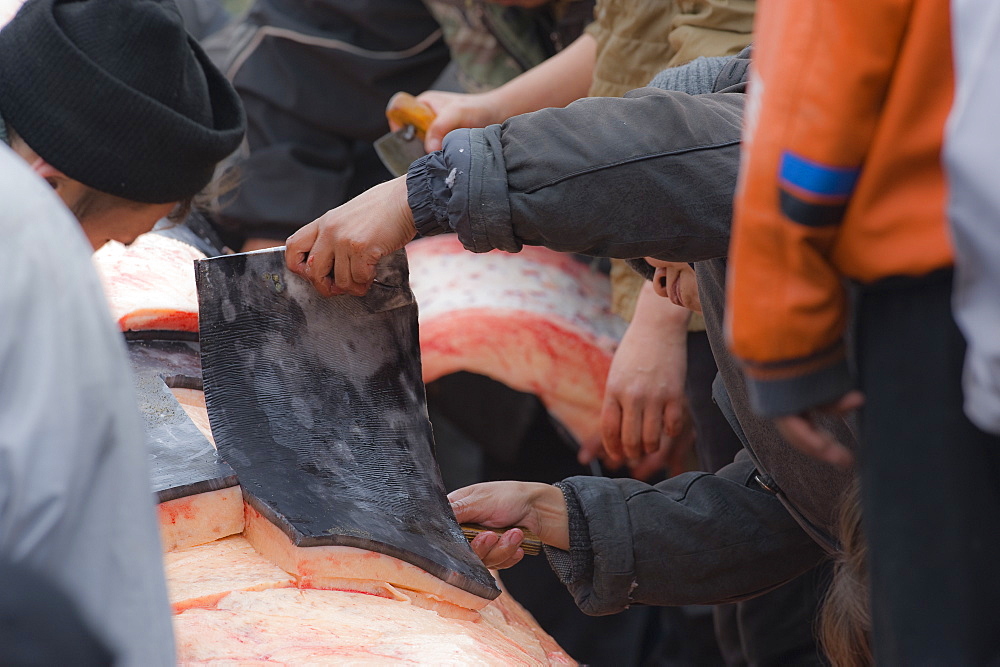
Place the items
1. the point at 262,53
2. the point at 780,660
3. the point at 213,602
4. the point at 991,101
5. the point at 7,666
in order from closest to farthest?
1. the point at 7,666
2. the point at 991,101
3. the point at 213,602
4. the point at 780,660
5. the point at 262,53

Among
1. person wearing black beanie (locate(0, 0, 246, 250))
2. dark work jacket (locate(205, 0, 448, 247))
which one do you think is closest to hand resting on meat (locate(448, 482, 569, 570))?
person wearing black beanie (locate(0, 0, 246, 250))

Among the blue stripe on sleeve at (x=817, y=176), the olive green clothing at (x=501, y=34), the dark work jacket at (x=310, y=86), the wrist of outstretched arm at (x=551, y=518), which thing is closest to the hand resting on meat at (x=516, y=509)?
the wrist of outstretched arm at (x=551, y=518)

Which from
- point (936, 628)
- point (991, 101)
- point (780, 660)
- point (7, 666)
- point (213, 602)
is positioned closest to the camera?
point (7, 666)

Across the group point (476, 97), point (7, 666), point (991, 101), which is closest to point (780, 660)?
point (476, 97)

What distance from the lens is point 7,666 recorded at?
0.55m

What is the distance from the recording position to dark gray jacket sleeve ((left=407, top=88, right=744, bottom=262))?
1.15 meters

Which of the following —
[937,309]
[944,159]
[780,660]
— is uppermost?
[944,159]

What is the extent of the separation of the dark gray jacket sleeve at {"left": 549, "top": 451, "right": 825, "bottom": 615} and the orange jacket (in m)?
0.82

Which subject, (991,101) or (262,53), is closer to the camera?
(991,101)

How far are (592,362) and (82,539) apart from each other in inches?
62.8

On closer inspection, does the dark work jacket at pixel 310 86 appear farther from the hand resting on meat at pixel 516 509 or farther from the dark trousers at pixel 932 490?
the dark trousers at pixel 932 490

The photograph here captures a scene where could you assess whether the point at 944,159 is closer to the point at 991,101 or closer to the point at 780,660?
the point at 991,101

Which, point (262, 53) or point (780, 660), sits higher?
point (262, 53)

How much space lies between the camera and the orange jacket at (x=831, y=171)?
0.74 meters
